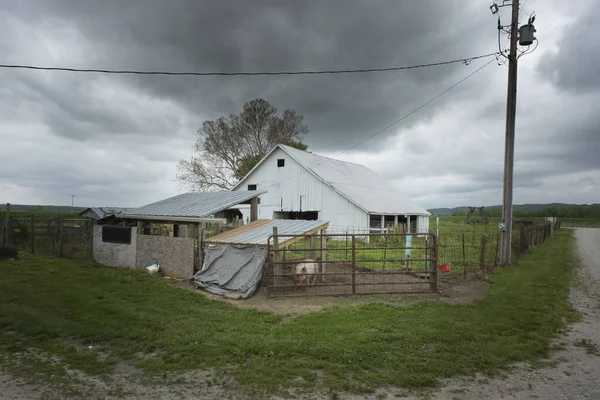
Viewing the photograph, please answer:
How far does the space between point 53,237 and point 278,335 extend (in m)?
17.6

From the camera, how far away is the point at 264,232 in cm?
1276

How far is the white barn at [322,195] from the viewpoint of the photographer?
89.1ft

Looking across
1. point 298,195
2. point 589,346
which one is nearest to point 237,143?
point 298,195

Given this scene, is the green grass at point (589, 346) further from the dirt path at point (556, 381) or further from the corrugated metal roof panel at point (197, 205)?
the corrugated metal roof panel at point (197, 205)

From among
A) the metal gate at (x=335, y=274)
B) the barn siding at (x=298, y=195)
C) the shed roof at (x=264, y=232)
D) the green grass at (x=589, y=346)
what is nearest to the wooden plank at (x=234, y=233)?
the shed roof at (x=264, y=232)

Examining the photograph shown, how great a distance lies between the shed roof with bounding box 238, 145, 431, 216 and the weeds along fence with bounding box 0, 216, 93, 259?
1573 centimetres

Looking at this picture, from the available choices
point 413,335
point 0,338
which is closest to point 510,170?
point 413,335

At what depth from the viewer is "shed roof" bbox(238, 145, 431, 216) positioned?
91.9ft

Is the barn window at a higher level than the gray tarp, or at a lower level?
higher

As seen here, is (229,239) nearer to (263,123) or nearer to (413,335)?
(413,335)

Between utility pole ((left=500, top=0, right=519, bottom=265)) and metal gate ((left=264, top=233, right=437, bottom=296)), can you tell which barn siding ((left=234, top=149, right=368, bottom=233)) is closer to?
utility pole ((left=500, top=0, right=519, bottom=265))

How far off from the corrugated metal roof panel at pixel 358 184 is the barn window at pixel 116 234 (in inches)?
598

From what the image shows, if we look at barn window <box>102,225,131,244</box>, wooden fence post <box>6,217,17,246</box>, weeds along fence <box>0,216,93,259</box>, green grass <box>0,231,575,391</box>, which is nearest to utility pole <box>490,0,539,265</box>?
green grass <box>0,231,575,391</box>

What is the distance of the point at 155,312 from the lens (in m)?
8.42
